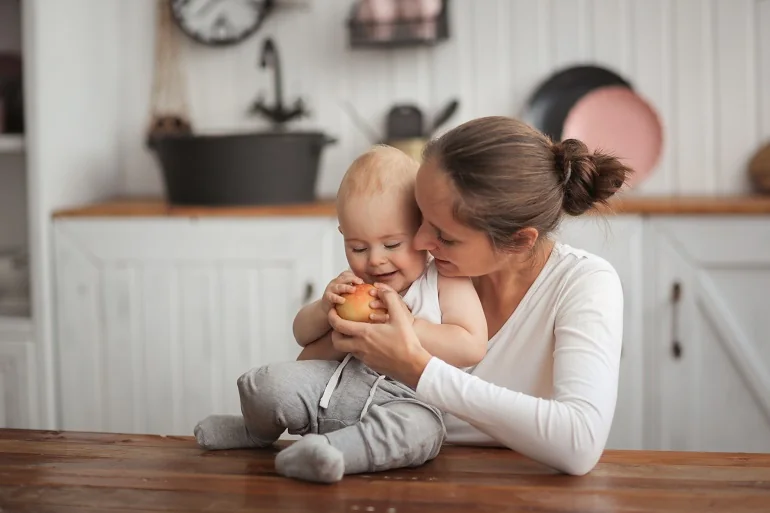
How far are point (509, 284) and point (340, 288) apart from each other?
33 cm

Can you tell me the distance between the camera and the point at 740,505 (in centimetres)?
123

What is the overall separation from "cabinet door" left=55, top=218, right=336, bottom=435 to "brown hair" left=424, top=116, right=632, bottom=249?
1359 millimetres

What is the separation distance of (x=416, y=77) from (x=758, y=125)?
3.65 ft

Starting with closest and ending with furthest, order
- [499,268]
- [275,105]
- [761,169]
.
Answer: [499,268] → [761,169] → [275,105]

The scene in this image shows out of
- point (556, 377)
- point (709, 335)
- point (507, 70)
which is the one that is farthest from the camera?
point (507, 70)

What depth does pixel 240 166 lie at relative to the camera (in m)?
2.79

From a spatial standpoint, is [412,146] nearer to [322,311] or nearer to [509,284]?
[509,284]

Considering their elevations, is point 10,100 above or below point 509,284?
above

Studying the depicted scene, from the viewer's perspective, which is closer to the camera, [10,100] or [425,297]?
[425,297]

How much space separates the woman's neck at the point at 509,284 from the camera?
161 centimetres

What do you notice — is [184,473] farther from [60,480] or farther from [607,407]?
[607,407]

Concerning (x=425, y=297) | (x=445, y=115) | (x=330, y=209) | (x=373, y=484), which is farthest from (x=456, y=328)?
(x=445, y=115)

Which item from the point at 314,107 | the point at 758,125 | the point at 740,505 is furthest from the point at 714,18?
the point at 740,505

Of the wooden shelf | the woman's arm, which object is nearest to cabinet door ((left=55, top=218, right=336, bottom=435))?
the wooden shelf
